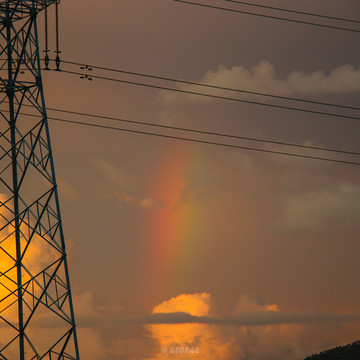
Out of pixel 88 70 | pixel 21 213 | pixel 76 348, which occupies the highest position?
pixel 88 70

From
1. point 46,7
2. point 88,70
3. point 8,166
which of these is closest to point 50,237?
point 8,166

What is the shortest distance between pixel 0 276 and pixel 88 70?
47.6 feet

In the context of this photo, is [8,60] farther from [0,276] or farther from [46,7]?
[0,276]

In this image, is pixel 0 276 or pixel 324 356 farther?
pixel 324 356

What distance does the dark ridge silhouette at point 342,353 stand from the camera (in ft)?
287

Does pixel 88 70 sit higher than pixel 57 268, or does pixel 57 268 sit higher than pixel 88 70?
pixel 88 70

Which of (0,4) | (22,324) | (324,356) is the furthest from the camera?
(324,356)

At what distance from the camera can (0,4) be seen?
47.1m

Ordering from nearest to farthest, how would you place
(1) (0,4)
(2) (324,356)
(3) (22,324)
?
(3) (22,324)
(1) (0,4)
(2) (324,356)

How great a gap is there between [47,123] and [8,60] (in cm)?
490

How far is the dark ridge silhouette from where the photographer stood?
8756cm

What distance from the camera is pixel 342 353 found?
3526 inches

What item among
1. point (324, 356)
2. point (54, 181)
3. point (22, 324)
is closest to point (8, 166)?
point (54, 181)

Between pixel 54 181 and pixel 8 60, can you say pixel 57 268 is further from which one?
pixel 8 60
